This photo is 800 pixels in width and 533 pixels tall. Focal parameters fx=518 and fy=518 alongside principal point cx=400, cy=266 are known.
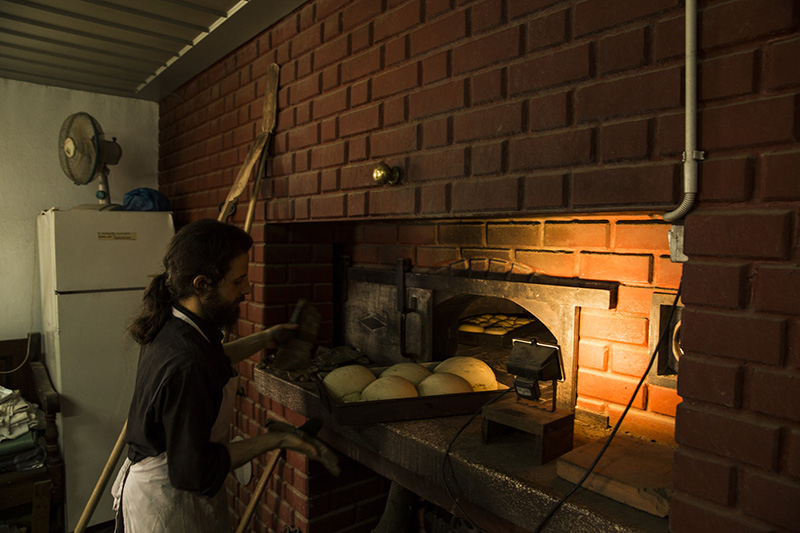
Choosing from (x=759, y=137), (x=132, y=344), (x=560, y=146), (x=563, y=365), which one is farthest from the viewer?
(x=132, y=344)

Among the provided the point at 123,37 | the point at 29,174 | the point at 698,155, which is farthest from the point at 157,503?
the point at 29,174

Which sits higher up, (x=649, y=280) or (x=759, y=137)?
(x=759, y=137)

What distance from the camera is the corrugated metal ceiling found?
2.28 metres

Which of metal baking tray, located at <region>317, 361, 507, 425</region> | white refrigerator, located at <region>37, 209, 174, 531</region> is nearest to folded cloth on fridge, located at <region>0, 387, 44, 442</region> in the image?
white refrigerator, located at <region>37, 209, 174, 531</region>

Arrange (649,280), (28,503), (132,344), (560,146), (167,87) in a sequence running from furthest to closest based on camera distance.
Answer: (167,87) < (132,344) < (28,503) < (649,280) < (560,146)

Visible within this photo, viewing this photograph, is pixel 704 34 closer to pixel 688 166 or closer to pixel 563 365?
pixel 688 166

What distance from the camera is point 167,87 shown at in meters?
3.46

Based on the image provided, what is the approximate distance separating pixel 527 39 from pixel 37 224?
3514 mm

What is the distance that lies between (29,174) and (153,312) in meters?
2.66

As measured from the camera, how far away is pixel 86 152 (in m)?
3.25

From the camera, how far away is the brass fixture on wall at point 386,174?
1633mm

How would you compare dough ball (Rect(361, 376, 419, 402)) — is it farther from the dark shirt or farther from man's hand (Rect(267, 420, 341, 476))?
the dark shirt

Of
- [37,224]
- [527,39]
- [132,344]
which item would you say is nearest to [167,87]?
[37,224]

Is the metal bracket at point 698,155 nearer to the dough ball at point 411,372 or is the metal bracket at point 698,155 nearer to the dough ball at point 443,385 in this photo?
the dough ball at point 443,385
